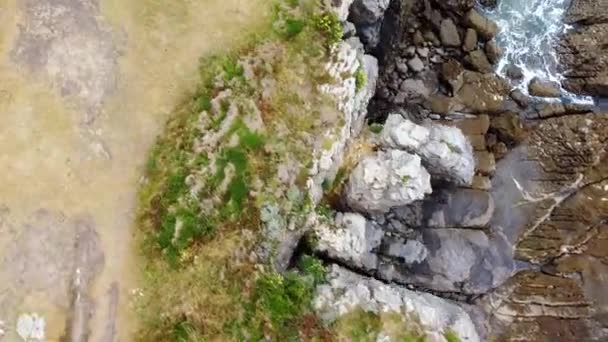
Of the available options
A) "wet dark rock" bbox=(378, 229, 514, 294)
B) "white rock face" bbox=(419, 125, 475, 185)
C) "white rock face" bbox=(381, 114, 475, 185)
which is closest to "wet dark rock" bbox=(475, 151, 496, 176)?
"white rock face" bbox=(419, 125, 475, 185)

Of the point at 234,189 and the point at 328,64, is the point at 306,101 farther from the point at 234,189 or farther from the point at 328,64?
the point at 234,189

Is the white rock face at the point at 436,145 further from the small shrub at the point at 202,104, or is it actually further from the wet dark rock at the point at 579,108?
the small shrub at the point at 202,104

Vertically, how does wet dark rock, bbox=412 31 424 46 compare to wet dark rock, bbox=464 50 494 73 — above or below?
above

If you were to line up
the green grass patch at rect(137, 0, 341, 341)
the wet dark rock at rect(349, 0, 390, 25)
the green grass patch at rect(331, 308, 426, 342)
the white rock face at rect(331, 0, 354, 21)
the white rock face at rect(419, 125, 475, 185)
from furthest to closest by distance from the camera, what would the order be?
the white rock face at rect(419, 125, 475, 185) → the wet dark rock at rect(349, 0, 390, 25) → the white rock face at rect(331, 0, 354, 21) → the green grass patch at rect(331, 308, 426, 342) → the green grass patch at rect(137, 0, 341, 341)

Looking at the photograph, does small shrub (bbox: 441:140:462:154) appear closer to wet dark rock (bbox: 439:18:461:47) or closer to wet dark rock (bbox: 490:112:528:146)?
wet dark rock (bbox: 490:112:528:146)

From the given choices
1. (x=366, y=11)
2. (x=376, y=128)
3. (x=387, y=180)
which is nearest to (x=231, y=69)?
(x=366, y=11)

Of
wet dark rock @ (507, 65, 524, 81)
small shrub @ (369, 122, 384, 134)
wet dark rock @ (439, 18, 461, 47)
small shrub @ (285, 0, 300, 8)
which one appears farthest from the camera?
wet dark rock @ (507, 65, 524, 81)

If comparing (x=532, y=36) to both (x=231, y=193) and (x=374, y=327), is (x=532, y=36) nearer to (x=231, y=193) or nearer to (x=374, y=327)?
(x=374, y=327)

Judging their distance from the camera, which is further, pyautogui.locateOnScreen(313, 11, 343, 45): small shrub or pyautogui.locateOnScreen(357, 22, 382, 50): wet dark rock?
pyautogui.locateOnScreen(357, 22, 382, 50): wet dark rock
